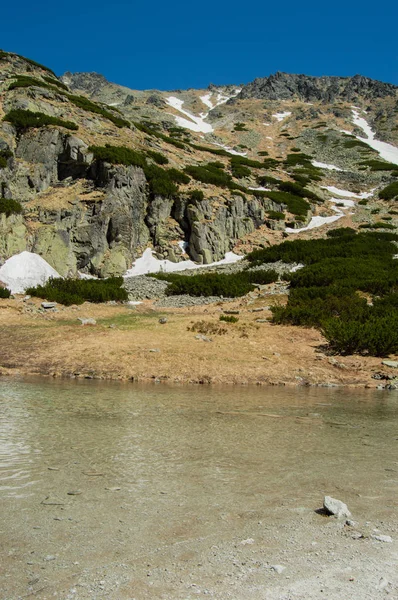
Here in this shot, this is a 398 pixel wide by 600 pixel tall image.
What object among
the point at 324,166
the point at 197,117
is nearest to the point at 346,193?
the point at 324,166

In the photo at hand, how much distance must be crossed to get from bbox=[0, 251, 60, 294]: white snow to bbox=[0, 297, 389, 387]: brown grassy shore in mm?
6678

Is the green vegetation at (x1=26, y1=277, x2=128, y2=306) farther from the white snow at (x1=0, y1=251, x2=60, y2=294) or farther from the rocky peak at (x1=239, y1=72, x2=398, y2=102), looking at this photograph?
the rocky peak at (x1=239, y1=72, x2=398, y2=102)

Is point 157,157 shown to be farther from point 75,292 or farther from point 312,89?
point 312,89

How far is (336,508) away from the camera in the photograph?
4.30 metres

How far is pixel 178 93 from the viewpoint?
470 feet

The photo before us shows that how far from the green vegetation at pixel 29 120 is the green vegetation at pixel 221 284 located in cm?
2060

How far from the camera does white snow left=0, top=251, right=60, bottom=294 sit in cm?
2544

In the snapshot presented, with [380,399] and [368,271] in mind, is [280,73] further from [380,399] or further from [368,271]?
[380,399]

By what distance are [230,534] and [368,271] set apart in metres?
25.5

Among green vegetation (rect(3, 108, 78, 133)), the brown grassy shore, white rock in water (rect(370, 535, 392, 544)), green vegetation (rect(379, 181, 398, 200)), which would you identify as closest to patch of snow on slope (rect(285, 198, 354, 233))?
Result: green vegetation (rect(379, 181, 398, 200))

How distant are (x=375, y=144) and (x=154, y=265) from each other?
255ft

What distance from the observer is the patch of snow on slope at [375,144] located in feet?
279

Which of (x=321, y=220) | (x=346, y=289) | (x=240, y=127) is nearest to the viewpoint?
(x=346, y=289)

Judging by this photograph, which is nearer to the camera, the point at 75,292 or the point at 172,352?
the point at 172,352
